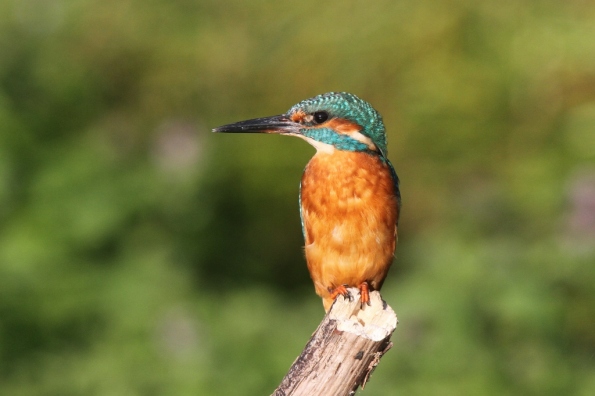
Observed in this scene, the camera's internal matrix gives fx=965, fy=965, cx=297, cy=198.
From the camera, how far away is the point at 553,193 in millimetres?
4863

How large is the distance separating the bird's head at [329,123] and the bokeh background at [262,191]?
132 centimetres

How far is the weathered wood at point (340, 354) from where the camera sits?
2.23 metres

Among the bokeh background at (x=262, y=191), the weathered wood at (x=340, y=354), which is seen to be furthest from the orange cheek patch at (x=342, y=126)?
the bokeh background at (x=262, y=191)

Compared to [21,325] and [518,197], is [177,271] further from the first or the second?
[518,197]

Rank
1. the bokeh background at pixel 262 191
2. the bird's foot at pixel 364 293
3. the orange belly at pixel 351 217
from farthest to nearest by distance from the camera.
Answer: the bokeh background at pixel 262 191
the orange belly at pixel 351 217
the bird's foot at pixel 364 293

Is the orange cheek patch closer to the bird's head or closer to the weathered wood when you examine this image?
the bird's head

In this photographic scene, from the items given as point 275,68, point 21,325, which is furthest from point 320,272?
point 275,68

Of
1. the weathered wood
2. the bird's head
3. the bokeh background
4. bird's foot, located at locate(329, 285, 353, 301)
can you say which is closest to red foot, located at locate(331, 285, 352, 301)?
bird's foot, located at locate(329, 285, 353, 301)

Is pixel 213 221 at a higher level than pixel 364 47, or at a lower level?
lower

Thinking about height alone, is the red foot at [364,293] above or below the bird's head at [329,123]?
below

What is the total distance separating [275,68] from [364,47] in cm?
59

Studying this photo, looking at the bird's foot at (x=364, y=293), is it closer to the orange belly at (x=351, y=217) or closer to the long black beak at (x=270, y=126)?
the orange belly at (x=351, y=217)

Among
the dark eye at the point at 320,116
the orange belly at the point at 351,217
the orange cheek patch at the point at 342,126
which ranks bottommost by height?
the orange belly at the point at 351,217

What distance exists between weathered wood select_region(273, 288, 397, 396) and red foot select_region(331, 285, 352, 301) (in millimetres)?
163
